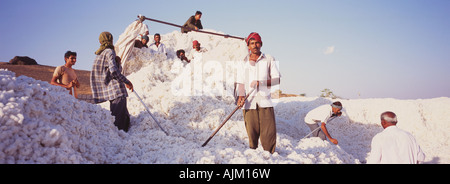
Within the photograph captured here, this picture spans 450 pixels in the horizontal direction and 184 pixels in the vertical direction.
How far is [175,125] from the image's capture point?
3098mm

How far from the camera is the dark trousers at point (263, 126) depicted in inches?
89.4

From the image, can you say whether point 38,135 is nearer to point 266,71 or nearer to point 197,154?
point 197,154

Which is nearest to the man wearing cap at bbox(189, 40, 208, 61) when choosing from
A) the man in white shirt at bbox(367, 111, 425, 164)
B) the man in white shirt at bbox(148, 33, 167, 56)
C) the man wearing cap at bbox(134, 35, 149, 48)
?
the man in white shirt at bbox(148, 33, 167, 56)

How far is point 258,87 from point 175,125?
1.37 metres

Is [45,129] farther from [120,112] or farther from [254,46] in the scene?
[254,46]

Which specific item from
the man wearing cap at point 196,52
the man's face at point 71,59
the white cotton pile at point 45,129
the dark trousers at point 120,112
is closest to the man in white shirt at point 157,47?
the man wearing cap at point 196,52

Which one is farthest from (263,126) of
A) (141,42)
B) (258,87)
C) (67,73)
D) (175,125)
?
(141,42)

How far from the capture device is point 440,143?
3896 millimetres

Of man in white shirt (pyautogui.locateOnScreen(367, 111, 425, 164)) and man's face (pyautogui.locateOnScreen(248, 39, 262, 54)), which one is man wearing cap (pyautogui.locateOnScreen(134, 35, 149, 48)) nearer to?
man's face (pyautogui.locateOnScreen(248, 39, 262, 54))

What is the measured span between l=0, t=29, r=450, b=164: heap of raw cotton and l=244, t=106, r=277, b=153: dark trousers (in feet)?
0.45

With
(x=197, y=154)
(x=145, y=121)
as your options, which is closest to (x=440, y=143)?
(x=197, y=154)

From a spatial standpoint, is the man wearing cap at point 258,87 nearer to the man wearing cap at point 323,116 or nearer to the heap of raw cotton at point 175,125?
the heap of raw cotton at point 175,125

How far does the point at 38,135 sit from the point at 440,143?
17.6ft
